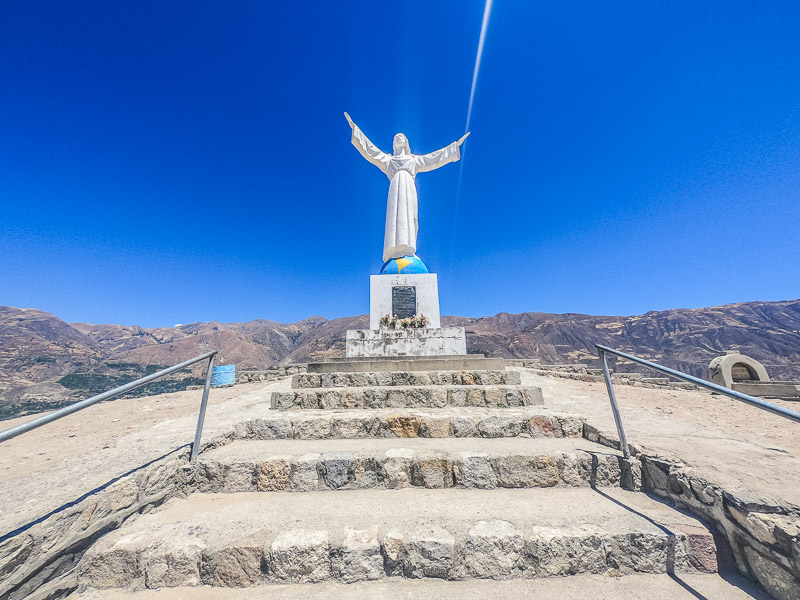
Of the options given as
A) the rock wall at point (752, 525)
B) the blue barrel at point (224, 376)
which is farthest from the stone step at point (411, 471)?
the blue barrel at point (224, 376)

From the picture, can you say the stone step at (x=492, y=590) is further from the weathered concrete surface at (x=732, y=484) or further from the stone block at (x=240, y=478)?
the stone block at (x=240, y=478)

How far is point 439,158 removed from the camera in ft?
34.3

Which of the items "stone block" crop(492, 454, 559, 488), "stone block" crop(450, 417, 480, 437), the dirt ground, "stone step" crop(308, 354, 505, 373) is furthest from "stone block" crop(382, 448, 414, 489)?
"stone step" crop(308, 354, 505, 373)

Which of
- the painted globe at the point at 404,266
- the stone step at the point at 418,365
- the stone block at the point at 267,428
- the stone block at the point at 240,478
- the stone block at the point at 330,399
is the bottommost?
the stone block at the point at 240,478

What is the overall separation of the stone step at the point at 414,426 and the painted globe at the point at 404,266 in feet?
18.4

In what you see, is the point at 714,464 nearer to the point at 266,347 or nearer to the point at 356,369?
the point at 356,369

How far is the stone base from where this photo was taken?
7031mm

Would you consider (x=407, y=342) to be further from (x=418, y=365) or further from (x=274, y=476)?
(x=274, y=476)

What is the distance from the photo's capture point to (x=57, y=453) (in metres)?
3.95

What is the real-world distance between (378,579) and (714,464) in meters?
2.59

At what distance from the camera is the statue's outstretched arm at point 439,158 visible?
10.4 m

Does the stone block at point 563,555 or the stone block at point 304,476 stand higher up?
the stone block at point 304,476

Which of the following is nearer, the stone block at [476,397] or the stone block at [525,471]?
the stone block at [525,471]

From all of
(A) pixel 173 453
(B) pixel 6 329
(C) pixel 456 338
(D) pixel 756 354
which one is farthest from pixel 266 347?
(D) pixel 756 354
